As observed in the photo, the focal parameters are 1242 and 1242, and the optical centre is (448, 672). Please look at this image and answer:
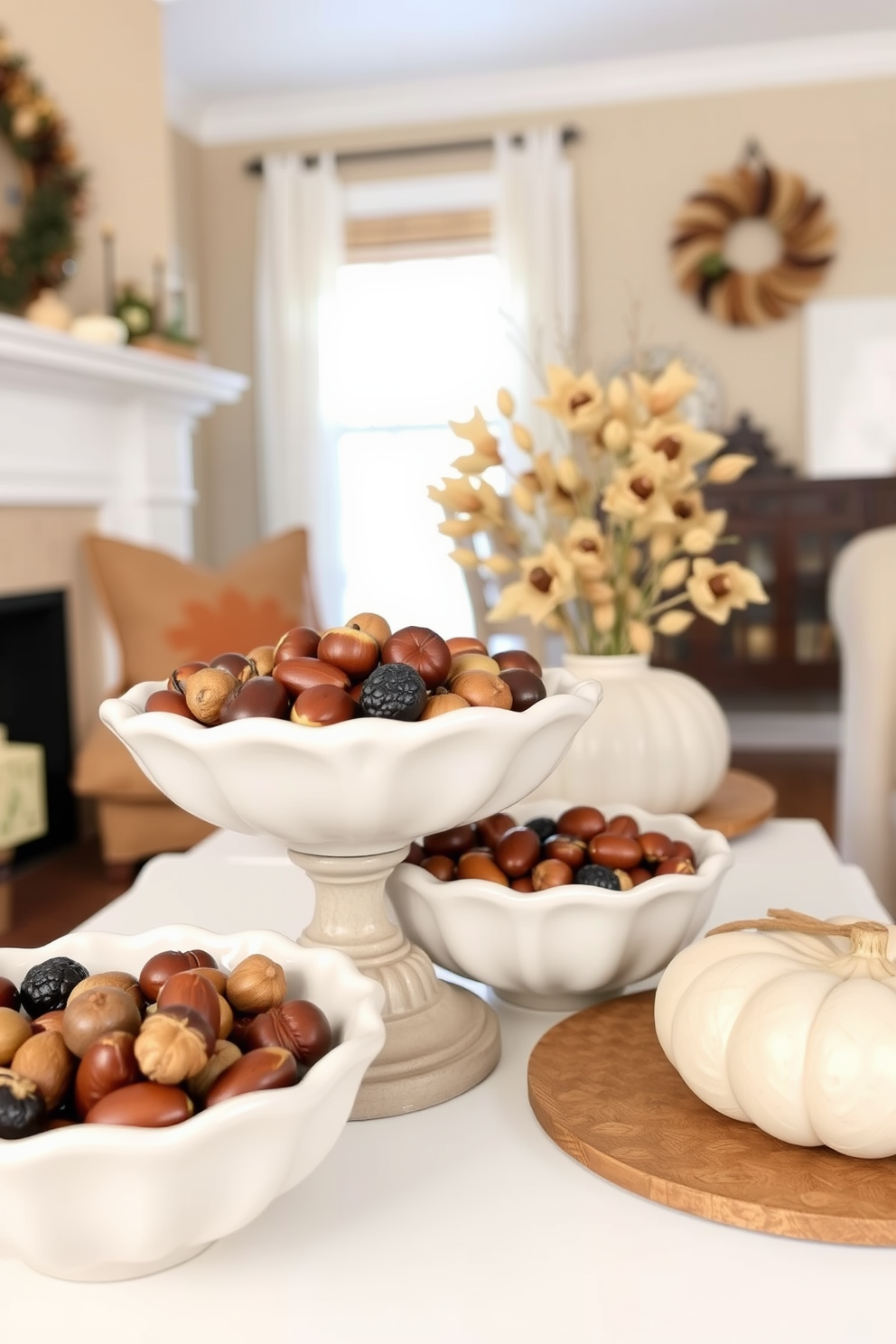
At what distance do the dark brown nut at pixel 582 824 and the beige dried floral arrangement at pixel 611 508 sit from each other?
1.41 feet

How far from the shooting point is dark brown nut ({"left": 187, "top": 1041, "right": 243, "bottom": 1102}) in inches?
22.9

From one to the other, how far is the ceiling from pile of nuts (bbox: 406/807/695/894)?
14.5ft

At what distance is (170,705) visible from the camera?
2.45 feet

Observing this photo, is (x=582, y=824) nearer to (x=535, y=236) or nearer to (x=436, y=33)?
(x=436, y=33)

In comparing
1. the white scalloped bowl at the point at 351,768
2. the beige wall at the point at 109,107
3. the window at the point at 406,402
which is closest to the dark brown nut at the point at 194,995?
the white scalloped bowl at the point at 351,768

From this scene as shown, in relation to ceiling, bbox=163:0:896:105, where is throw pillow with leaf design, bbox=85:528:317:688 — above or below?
below

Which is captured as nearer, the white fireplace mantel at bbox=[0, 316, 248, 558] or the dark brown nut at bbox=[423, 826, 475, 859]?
the dark brown nut at bbox=[423, 826, 475, 859]

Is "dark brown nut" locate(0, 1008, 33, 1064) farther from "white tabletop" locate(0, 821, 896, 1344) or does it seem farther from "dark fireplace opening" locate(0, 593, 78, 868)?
"dark fireplace opening" locate(0, 593, 78, 868)

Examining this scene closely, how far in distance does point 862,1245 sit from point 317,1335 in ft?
0.91

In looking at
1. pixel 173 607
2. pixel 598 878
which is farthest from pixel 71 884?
pixel 598 878

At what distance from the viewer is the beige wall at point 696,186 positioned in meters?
5.25

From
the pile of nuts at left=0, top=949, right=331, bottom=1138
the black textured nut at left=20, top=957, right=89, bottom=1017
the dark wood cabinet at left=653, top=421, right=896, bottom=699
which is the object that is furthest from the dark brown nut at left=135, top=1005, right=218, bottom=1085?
the dark wood cabinet at left=653, top=421, right=896, bottom=699

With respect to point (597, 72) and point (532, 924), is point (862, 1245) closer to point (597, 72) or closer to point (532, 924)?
point (532, 924)

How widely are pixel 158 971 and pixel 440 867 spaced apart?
11.6 inches
